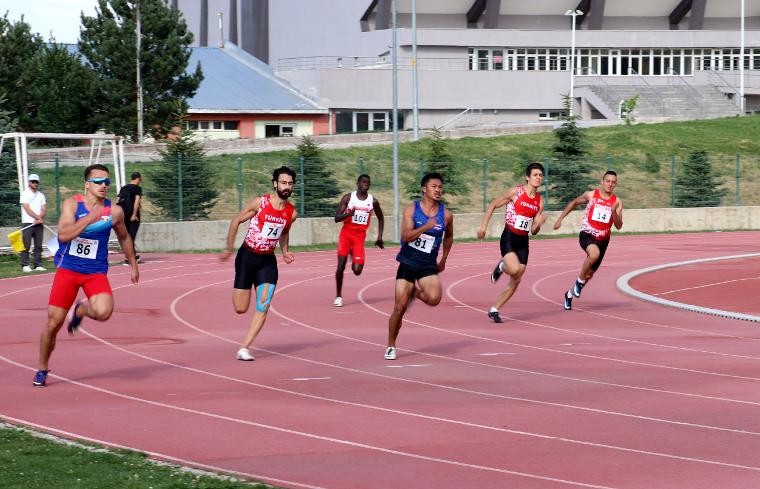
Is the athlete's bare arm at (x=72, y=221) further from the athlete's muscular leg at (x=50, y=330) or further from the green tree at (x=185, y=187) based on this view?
the green tree at (x=185, y=187)

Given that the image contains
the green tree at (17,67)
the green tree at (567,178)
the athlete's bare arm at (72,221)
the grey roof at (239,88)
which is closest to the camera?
the athlete's bare arm at (72,221)

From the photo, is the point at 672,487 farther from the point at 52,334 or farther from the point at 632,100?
the point at 632,100

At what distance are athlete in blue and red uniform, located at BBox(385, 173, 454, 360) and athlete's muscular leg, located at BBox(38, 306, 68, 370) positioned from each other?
3.42 metres

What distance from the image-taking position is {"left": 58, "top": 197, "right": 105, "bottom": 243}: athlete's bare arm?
11148mm

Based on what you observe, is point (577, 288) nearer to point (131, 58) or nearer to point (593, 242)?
point (593, 242)

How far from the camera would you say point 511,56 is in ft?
277

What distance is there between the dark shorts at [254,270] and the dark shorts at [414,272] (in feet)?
4.20

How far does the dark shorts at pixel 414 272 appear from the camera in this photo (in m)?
13.4

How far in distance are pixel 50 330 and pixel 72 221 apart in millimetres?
1016

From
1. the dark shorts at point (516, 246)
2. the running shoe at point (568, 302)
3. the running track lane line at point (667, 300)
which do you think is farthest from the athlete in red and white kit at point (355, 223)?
the running track lane line at point (667, 300)

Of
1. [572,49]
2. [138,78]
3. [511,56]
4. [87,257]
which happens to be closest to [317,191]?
[138,78]

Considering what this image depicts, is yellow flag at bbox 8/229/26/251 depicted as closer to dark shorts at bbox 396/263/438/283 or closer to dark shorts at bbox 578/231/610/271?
dark shorts at bbox 578/231/610/271

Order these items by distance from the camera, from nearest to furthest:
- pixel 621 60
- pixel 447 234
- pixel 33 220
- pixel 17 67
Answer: pixel 447 234
pixel 33 220
pixel 17 67
pixel 621 60

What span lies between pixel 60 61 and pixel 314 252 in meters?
34.4
